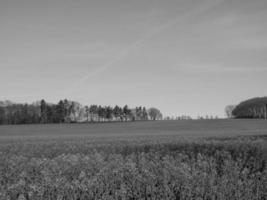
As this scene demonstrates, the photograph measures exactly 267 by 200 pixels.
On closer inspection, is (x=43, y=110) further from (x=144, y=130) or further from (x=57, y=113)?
(x=144, y=130)

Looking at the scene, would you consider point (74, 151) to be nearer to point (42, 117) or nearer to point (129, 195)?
point (129, 195)

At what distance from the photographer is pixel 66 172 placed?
21.5 ft

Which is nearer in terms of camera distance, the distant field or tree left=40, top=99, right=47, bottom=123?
the distant field

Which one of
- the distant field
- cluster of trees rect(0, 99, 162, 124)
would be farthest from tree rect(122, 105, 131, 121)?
the distant field

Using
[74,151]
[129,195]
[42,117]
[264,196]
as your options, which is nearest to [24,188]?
[129,195]

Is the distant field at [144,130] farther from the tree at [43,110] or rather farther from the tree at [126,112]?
the tree at [126,112]

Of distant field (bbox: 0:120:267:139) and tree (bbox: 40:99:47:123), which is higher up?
tree (bbox: 40:99:47:123)

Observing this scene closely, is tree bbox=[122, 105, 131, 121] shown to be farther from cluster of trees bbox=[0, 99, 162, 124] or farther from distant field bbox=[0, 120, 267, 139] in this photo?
distant field bbox=[0, 120, 267, 139]

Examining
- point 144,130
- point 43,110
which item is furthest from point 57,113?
point 144,130

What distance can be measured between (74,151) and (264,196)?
9.28 metres

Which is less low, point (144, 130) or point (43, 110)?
point (43, 110)

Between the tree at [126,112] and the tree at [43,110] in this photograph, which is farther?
the tree at [126,112]

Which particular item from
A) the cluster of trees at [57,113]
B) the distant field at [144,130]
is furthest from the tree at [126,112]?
the distant field at [144,130]

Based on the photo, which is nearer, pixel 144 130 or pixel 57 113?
pixel 144 130
